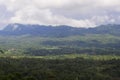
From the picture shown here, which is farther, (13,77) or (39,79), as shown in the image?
(39,79)

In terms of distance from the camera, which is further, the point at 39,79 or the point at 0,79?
the point at 39,79

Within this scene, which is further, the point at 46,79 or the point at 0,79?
the point at 46,79

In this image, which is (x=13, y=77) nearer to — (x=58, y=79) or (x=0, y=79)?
(x=0, y=79)

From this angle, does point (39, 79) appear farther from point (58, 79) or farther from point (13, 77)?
point (13, 77)

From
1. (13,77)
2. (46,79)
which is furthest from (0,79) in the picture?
(46,79)

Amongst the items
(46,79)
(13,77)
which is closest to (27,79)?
(13,77)

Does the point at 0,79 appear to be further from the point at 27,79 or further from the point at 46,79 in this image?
the point at 46,79
